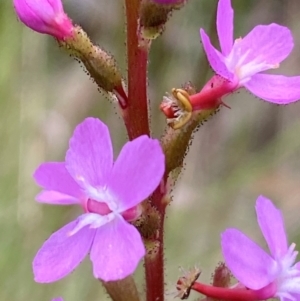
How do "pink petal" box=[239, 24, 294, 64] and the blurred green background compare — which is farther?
the blurred green background

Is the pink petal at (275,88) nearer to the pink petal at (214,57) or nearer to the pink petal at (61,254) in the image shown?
the pink petal at (214,57)

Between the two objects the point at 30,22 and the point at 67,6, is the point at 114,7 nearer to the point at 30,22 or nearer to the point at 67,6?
the point at 67,6

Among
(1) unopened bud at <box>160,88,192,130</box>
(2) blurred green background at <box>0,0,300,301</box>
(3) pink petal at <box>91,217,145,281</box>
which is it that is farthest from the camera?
(2) blurred green background at <box>0,0,300,301</box>

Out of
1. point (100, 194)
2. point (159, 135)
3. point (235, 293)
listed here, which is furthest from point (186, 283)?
point (159, 135)

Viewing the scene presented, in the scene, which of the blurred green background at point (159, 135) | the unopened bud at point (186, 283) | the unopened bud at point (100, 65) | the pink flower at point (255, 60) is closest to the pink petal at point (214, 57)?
the pink flower at point (255, 60)

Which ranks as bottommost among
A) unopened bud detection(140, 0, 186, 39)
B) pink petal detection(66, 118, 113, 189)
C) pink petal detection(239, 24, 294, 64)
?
pink petal detection(66, 118, 113, 189)

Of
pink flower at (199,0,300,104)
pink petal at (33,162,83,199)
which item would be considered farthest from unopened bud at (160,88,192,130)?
pink petal at (33,162,83,199)

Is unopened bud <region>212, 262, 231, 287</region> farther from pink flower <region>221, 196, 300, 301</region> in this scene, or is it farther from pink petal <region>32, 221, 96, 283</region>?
pink petal <region>32, 221, 96, 283</region>

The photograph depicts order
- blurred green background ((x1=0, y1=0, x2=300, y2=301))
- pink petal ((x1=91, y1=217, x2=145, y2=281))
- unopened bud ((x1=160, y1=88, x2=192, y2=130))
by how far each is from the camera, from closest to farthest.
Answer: pink petal ((x1=91, y1=217, x2=145, y2=281))
unopened bud ((x1=160, y1=88, x2=192, y2=130))
blurred green background ((x1=0, y1=0, x2=300, y2=301))
